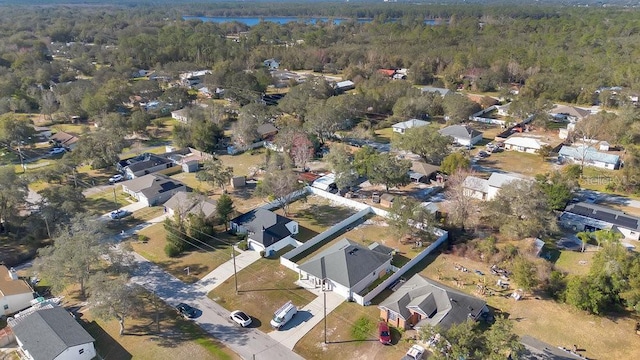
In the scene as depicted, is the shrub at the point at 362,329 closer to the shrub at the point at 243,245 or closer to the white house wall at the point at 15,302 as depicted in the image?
the shrub at the point at 243,245

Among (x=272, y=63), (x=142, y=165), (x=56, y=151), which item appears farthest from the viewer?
(x=272, y=63)

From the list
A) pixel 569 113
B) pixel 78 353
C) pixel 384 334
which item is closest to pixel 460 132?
pixel 569 113

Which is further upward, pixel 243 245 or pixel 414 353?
pixel 414 353

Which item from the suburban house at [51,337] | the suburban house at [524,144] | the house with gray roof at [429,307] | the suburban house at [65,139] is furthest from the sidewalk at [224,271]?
the suburban house at [524,144]

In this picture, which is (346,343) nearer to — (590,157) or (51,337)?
(51,337)

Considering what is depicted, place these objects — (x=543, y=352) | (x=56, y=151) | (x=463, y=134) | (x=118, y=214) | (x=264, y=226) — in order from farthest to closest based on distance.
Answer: (x=463, y=134), (x=56, y=151), (x=118, y=214), (x=264, y=226), (x=543, y=352)
